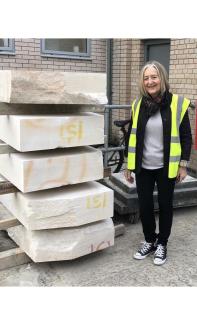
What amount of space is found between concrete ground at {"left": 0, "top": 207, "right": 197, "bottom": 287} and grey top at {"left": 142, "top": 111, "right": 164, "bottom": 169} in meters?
0.87

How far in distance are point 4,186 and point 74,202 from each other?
1.94 feet

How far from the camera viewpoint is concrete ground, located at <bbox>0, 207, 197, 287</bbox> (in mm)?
2908

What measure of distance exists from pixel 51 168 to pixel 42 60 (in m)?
3.79

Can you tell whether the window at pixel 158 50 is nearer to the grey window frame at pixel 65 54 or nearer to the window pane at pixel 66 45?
the grey window frame at pixel 65 54

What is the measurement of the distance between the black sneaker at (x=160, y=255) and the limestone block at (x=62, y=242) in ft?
1.64

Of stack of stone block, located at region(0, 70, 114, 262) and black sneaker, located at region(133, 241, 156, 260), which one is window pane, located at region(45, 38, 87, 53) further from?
black sneaker, located at region(133, 241, 156, 260)

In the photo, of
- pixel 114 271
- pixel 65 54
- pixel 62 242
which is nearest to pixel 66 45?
pixel 65 54

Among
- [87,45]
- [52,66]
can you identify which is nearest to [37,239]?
[52,66]

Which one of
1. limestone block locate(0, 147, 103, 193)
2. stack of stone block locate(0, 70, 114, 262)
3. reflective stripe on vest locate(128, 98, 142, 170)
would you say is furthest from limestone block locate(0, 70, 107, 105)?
limestone block locate(0, 147, 103, 193)

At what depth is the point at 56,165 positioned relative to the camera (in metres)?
2.90

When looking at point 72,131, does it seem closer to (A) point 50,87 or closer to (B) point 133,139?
(A) point 50,87

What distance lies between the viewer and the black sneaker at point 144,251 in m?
3.29

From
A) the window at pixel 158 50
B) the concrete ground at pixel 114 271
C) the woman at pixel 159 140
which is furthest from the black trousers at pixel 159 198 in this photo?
the window at pixel 158 50

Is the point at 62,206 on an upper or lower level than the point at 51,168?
lower
